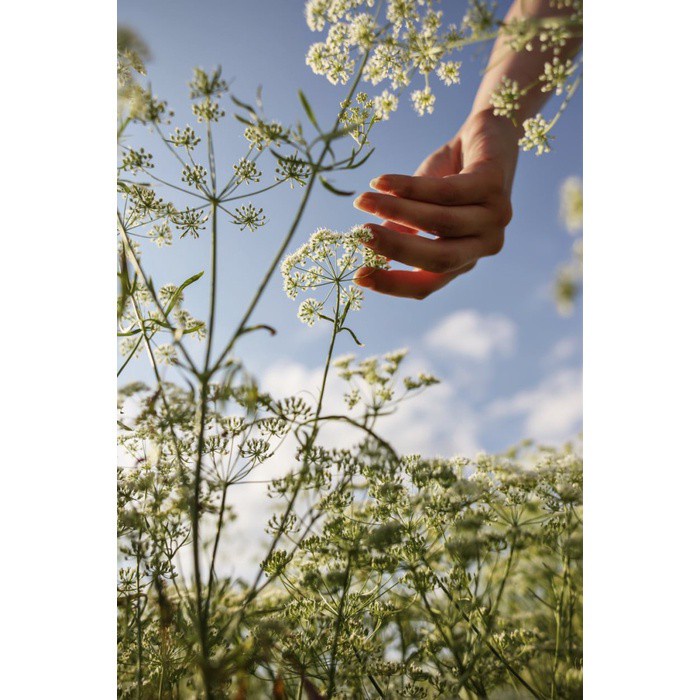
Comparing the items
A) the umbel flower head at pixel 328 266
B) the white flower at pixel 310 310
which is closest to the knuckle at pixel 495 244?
the umbel flower head at pixel 328 266

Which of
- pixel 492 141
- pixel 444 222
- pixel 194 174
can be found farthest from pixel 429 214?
pixel 194 174

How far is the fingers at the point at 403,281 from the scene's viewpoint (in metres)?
0.75

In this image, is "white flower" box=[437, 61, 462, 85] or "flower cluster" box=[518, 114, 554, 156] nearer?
"flower cluster" box=[518, 114, 554, 156]

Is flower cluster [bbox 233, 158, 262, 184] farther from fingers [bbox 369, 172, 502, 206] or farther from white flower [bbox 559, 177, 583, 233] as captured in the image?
white flower [bbox 559, 177, 583, 233]

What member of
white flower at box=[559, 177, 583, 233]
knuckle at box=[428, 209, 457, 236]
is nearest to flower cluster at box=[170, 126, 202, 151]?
knuckle at box=[428, 209, 457, 236]

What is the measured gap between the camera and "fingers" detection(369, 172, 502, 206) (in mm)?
708

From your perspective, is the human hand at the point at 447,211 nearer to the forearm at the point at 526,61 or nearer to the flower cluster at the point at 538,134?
the forearm at the point at 526,61

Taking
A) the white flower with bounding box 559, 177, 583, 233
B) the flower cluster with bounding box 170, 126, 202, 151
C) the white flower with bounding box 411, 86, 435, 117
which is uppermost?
the white flower with bounding box 411, 86, 435, 117

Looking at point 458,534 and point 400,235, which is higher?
point 400,235
